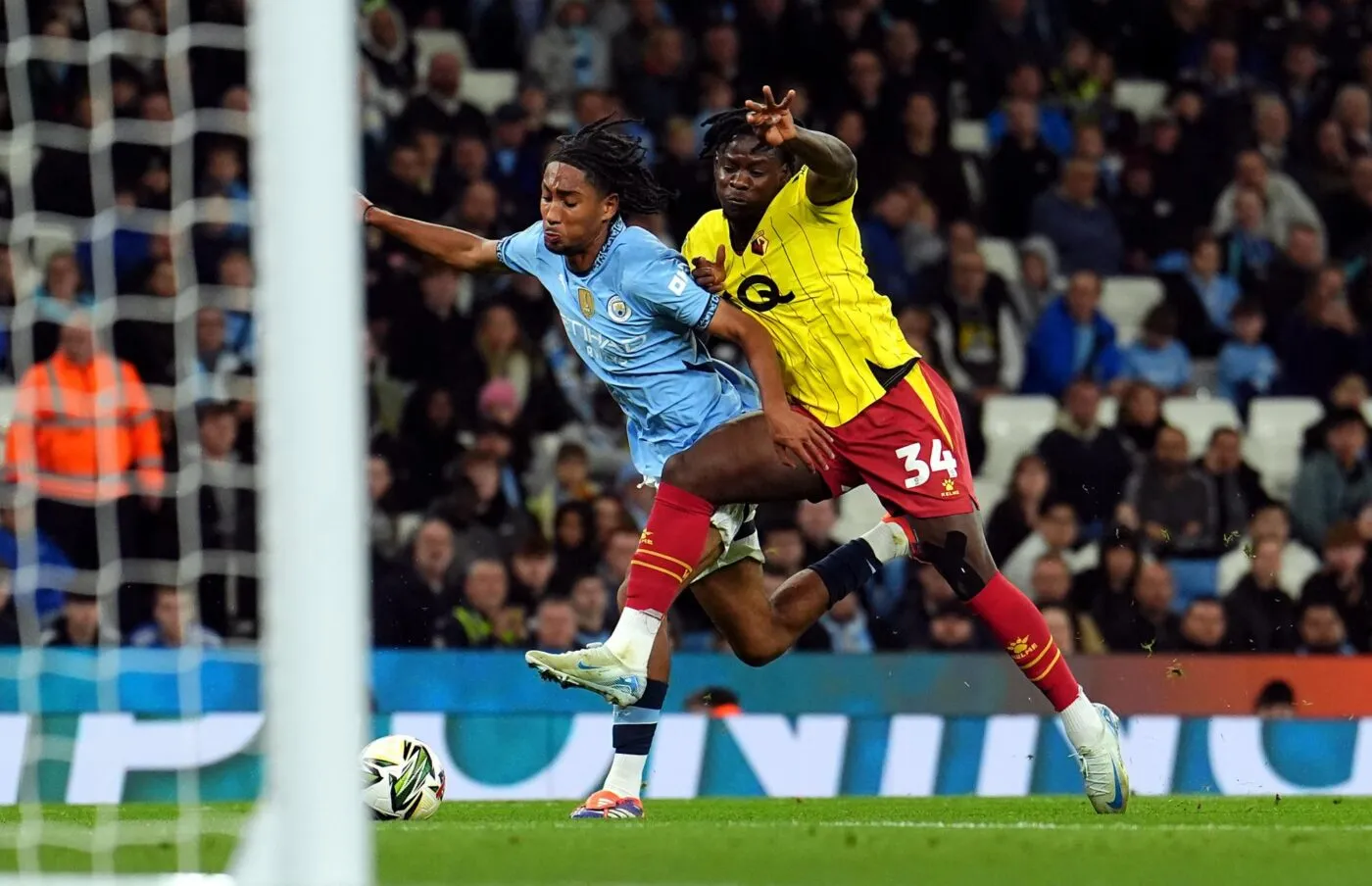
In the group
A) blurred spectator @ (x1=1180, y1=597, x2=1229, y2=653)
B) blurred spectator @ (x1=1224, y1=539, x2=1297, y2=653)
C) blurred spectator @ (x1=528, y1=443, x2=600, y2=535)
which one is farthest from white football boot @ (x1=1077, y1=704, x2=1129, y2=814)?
blurred spectator @ (x1=528, y1=443, x2=600, y2=535)

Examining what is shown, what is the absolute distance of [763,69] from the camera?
1341 centimetres

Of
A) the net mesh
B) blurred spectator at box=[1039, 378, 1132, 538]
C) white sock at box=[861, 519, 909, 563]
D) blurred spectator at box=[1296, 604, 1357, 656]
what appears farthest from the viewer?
blurred spectator at box=[1039, 378, 1132, 538]

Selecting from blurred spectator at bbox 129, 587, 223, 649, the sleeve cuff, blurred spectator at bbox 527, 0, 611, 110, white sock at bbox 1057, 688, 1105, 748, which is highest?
blurred spectator at bbox 527, 0, 611, 110

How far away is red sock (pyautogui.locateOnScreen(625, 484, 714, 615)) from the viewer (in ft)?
20.7

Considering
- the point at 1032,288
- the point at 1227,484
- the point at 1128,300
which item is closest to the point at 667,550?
the point at 1227,484

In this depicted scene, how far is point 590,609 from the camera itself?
10.1 metres

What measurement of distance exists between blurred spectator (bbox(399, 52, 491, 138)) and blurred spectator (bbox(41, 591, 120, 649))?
4000mm

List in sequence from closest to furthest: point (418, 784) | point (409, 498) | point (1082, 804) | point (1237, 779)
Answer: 1. point (418, 784)
2. point (1082, 804)
3. point (1237, 779)
4. point (409, 498)

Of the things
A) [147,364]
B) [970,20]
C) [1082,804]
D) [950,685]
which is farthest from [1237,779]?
[970,20]

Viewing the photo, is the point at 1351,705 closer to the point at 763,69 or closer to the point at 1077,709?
the point at 1077,709

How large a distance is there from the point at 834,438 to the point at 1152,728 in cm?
374

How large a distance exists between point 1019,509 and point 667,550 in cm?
527

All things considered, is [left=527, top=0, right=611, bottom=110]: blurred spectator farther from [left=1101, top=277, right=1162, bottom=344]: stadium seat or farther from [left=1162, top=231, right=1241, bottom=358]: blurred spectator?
[left=1162, top=231, right=1241, bottom=358]: blurred spectator

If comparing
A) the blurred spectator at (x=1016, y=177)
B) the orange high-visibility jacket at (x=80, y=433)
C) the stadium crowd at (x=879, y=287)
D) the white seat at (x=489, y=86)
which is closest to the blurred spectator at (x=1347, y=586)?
the stadium crowd at (x=879, y=287)
